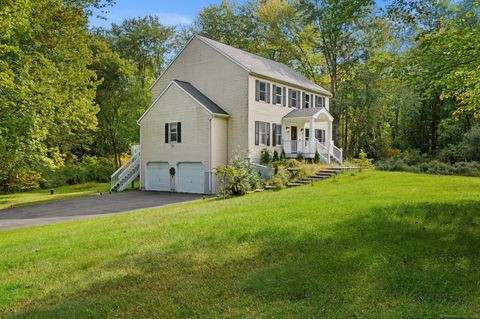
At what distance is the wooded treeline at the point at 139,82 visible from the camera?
667 inches

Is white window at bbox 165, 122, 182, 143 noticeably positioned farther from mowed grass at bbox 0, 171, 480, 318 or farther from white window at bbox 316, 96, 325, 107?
mowed grass at bbox 0, 171, 480, 318

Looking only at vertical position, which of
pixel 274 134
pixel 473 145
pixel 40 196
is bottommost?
pixel 40 196

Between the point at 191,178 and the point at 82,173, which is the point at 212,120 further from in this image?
the point at 82,173

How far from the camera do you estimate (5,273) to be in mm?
6289

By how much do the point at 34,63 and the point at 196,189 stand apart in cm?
1075

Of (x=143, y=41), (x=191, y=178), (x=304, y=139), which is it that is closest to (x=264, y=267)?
(x=191, y=178)

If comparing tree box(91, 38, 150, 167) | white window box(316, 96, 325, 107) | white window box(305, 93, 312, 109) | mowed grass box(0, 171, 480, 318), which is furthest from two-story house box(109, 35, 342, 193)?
mowed grass box(0, 171, 480, 318)

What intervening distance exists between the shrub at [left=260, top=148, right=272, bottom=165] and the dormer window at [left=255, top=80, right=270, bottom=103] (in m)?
3.24

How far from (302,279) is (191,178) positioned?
61.4ft

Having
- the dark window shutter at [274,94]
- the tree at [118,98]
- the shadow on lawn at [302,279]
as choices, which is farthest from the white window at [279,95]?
the shadow on lawn at [302,279]

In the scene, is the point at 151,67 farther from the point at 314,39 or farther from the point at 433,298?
the point at 433,298

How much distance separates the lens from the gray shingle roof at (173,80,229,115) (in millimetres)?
23000

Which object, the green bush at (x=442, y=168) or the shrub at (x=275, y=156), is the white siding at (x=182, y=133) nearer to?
the shrub at (x=275, y=156)

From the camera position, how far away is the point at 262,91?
79.8 ft
